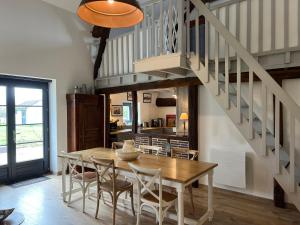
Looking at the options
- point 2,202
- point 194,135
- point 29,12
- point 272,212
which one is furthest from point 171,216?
point 29,12

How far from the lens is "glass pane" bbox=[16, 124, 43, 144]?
4.97 m

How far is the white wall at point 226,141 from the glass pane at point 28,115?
365 cm

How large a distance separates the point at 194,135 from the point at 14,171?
12.6ft

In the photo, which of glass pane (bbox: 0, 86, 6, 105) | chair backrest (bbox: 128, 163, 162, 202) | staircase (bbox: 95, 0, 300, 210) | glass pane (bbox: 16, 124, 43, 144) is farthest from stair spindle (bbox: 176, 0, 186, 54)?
glass pane (bbox: 16, 124, 43, 144)

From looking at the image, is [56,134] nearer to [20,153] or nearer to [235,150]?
[20,153]

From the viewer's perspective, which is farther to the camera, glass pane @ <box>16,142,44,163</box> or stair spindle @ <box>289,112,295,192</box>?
glass pane @ <box>16,142,44,163</box>

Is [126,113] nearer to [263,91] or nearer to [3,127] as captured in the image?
[3,127]

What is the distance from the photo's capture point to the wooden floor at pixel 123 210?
3.11 meters

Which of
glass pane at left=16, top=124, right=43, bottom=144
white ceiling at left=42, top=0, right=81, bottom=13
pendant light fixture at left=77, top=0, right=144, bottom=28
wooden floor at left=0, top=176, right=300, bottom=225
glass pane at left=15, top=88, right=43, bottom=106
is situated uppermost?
white ceiling at left=42, top=0, right=81, bottom=13

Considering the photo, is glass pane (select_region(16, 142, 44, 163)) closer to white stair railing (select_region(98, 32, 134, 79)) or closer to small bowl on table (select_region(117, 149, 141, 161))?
white stair railing (select_region(98, 32, 134, 79))

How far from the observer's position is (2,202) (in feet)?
12.3

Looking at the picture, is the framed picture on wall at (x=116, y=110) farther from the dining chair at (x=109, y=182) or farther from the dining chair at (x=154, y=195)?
the dining chair at (x=154, y=195)

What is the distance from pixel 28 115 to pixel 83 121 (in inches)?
46.8

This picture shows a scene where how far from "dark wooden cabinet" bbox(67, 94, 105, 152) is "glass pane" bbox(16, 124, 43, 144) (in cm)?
67
